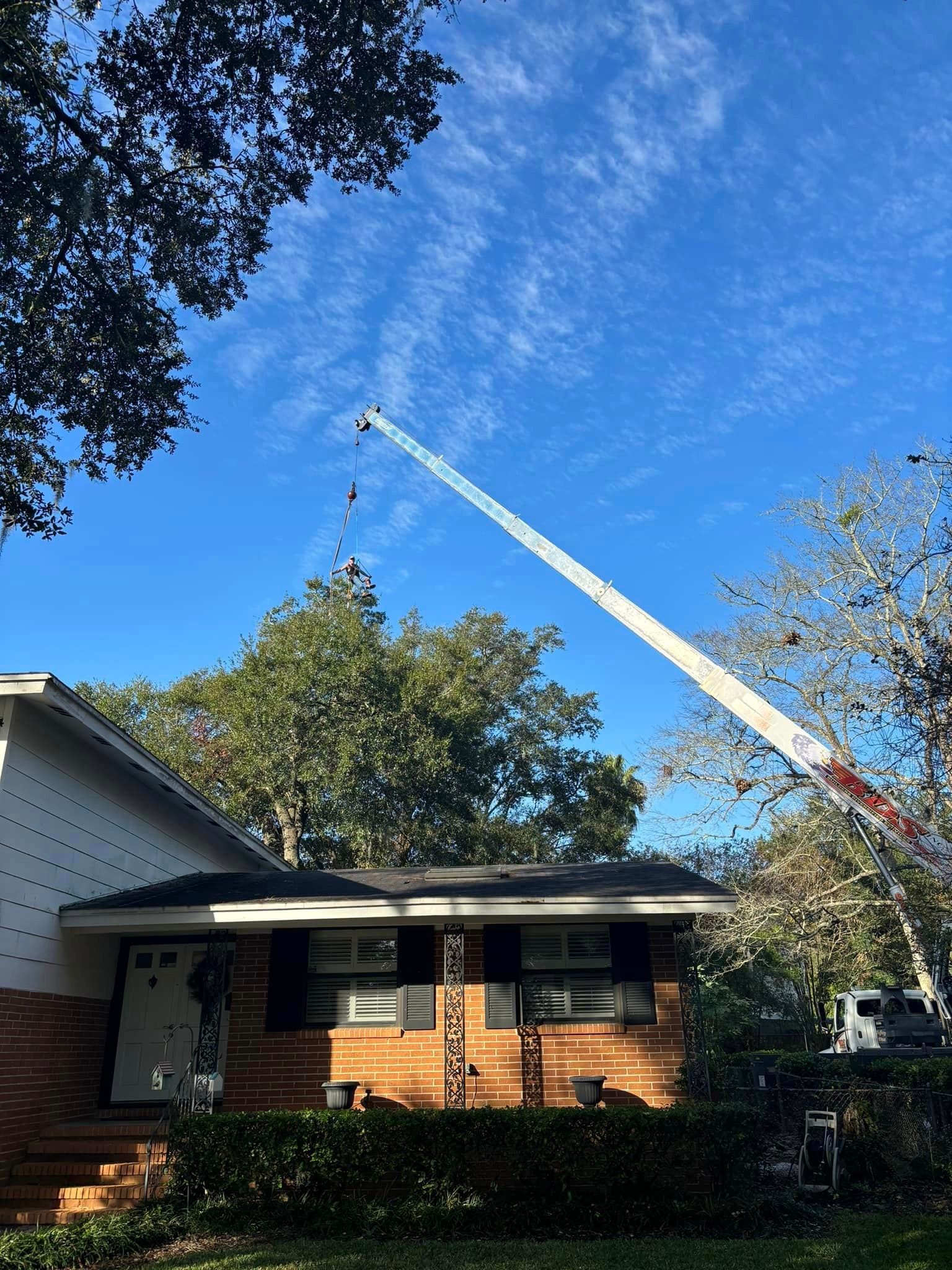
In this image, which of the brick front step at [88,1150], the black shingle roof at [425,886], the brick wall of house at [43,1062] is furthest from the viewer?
the black shingle roof at [425,886]

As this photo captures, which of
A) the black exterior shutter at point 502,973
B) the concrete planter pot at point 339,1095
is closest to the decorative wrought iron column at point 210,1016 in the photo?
the concrete planter pot at point 339,1095

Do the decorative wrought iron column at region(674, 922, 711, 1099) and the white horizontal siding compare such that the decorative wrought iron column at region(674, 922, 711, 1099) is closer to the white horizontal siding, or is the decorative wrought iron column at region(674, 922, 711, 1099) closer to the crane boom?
the crane boom

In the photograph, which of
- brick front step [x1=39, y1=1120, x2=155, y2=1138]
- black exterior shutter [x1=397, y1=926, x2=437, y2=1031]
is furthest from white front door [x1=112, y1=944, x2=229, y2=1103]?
black exterior shutter [x1=397, y1=926, x2=437, y2=1031]

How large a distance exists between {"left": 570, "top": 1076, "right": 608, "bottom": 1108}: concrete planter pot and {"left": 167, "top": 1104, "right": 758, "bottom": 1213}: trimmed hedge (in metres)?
1.17

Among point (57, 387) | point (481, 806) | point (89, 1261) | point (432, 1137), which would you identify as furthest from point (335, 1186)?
point (481, 806)

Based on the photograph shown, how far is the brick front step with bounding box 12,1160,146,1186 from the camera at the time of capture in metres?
8.92

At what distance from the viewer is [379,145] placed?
9.30 m

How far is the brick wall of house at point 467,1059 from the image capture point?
10.3m

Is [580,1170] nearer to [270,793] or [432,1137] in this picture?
[432,1137]

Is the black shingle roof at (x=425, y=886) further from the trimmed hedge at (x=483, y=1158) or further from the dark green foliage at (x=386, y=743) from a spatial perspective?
the dark green foliage at (x=386, y=743)

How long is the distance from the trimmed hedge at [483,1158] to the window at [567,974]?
2165 mm

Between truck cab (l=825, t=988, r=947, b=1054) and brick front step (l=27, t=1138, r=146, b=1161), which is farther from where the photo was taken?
truck cab (l=825, t=988, r=947, b=1054)

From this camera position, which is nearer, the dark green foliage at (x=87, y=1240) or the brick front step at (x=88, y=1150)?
the dark green foliage at (x=87, y=1240)

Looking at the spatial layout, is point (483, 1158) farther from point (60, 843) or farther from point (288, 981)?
point (60, 843)
